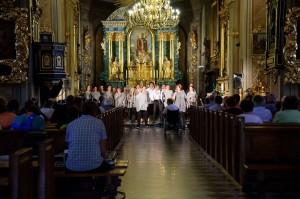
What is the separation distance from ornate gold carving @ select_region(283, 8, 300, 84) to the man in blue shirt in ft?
31.7

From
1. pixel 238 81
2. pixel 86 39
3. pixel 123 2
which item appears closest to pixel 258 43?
pixel 238 81

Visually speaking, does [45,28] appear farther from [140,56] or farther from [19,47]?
[140,56]

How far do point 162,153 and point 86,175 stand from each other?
6813 mm

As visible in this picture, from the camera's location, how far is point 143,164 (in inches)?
466

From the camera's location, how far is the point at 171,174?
1045 centimetres

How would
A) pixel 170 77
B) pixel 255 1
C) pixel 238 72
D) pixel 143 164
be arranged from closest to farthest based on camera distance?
pixel 143 164 < pixel 255 1 < pixel 238 72 < pixel 170 77

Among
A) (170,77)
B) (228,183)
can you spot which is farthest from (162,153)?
(170,77)

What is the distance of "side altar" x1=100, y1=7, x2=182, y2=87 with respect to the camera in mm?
34594

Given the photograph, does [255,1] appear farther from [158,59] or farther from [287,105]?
[158,59]

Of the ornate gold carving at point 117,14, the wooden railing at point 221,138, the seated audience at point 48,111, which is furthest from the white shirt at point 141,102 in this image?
the ornate gold carving at point 117,14

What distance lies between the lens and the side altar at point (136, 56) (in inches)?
1362

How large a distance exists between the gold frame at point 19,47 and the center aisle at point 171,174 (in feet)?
10.9

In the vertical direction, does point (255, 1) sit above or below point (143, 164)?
above

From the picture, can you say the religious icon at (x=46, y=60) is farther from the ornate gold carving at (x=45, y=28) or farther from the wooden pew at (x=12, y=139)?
the wooden pew at (x=12, y=139)
